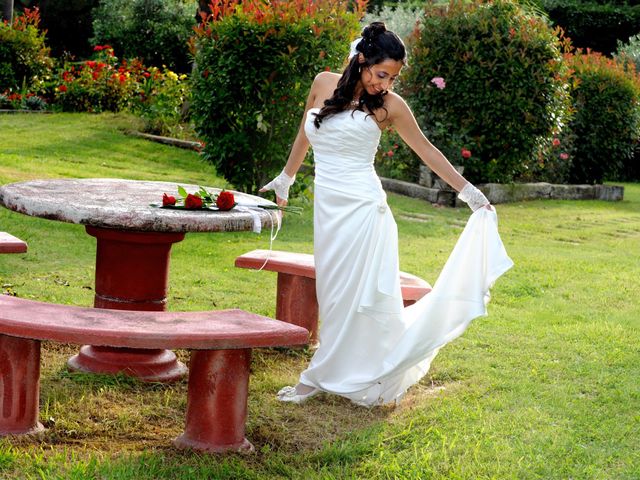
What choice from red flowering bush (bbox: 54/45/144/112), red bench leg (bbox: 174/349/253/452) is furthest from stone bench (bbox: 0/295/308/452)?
red flowering bush (bbox: 54/45/144/112)

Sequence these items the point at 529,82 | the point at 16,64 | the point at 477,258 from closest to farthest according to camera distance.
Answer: the point at 477,258
the point at 529,82
the point at 16,64

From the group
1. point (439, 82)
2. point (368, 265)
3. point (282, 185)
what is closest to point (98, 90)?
point (439, 82)

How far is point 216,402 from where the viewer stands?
4023mm

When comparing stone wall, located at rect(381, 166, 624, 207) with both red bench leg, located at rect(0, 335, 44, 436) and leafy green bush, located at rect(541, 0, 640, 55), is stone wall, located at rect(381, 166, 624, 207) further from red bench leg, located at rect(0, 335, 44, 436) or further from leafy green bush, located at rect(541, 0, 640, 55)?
leafy green bush, located at rect(541, 0, 640, 55)

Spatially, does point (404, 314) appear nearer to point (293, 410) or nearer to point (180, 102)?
point (293, 410)

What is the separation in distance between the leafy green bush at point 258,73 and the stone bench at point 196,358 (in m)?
5.31

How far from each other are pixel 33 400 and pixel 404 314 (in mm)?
1796

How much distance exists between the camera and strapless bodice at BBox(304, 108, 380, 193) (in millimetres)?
4672

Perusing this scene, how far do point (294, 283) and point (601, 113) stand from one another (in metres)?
10.2

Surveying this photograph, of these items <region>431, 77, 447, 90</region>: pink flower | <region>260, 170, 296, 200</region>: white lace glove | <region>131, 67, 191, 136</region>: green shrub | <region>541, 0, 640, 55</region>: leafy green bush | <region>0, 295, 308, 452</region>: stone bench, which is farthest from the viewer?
<region>541, 0, 640, 55</region>: leafy green bush

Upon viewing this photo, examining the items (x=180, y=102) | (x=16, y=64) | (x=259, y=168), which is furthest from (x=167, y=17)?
(x=259, y=168)

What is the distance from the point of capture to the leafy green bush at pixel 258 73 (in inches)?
356

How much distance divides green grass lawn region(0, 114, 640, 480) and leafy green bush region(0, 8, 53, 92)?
7.83 meters

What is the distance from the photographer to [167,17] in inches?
814
